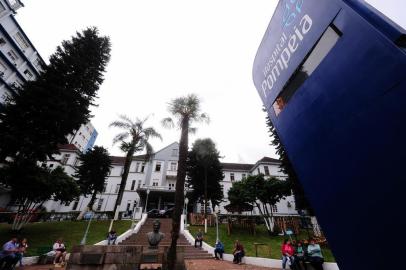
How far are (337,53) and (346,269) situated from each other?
232 centimetres

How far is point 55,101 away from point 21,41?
25585 mm

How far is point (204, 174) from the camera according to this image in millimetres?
28969

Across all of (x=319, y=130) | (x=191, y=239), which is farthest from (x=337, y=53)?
(x=191, y=239)

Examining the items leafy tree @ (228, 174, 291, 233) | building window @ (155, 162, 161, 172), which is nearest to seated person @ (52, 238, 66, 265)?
leafy tree @ (228, 174, 291, 233)

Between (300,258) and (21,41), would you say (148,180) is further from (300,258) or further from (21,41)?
(300,258)

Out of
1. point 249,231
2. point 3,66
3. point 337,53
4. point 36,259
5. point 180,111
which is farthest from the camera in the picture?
point 3,66

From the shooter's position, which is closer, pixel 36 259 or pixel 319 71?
pixel 319 71

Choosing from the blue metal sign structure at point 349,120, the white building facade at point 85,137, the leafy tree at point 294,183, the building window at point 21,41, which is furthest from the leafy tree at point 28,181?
the white building facade at point 85,137

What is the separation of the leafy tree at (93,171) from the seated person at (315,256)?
28.1m

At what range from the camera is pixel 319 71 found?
92.7 inches

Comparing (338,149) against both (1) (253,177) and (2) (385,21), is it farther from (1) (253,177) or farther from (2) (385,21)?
(1) (253,177)

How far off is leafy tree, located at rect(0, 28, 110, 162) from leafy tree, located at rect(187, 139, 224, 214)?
16828mm

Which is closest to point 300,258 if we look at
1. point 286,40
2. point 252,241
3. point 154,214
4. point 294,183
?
point 252,241

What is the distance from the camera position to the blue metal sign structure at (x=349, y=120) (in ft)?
5.21
